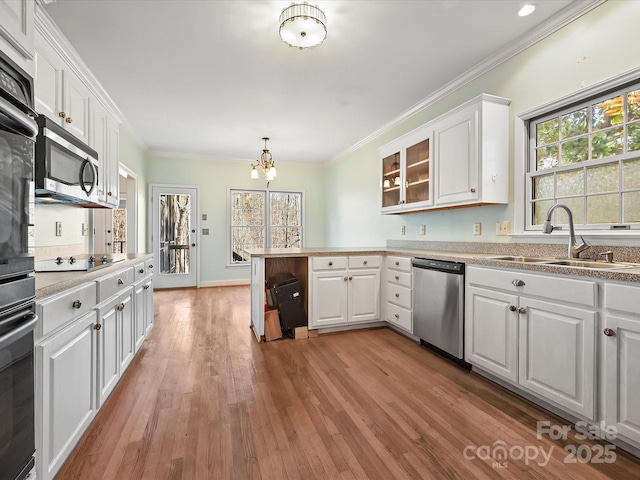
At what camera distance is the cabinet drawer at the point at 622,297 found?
1418 millimetres

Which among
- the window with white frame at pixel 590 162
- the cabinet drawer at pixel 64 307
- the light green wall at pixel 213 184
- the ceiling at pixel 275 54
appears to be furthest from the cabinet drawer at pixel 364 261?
the light green wall at pixel 213 184

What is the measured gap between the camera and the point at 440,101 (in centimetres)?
345

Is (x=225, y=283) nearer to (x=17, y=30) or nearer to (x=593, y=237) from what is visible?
(x=17, y=30)

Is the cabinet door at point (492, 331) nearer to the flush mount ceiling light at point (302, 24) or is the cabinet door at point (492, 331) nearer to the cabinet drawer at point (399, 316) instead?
the cabinet drawer at point (399, 316)

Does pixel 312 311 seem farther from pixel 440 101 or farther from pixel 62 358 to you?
pixel 440 101

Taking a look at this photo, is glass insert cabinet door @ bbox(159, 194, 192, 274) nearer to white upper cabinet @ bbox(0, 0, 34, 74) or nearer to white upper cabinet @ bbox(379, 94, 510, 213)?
white upper cabinet @ bbox(379, 94, 510, 213)

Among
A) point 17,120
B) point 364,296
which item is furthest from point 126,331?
point 364,296

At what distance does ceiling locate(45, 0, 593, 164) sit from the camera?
86.0 inches

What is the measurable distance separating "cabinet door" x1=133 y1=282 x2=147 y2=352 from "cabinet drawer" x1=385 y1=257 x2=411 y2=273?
7.82 ft

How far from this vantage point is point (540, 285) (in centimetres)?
184

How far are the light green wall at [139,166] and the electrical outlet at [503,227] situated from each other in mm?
4544

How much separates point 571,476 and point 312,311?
2.21 m

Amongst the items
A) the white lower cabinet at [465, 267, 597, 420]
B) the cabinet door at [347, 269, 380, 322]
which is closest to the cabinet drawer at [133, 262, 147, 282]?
the cabinet door at [347, 269, 380, 322]

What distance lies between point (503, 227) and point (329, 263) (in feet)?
5.32
